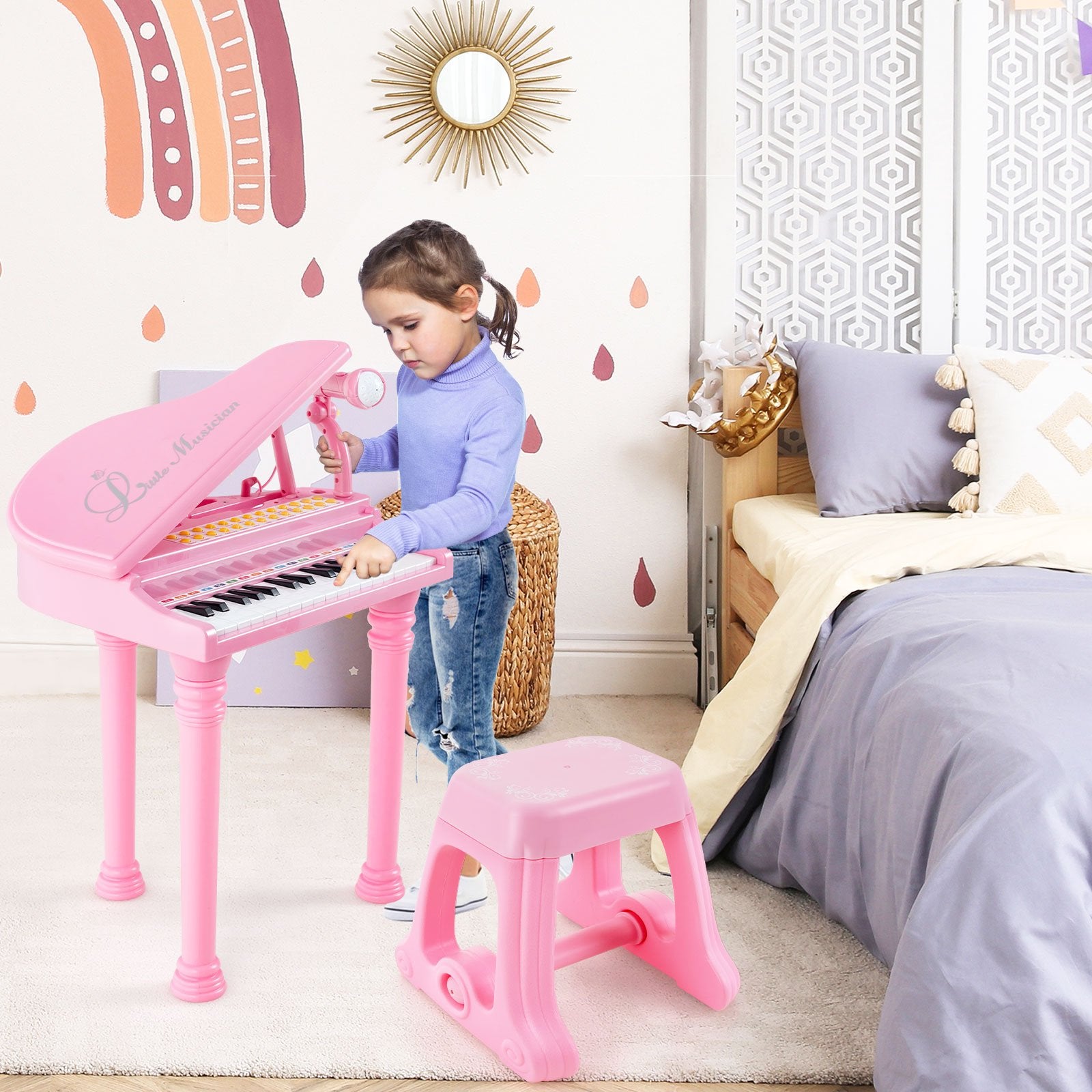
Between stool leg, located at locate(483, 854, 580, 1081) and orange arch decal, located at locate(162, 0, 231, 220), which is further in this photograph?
orange arch decal, located at locate(162, 0, 231, 220)

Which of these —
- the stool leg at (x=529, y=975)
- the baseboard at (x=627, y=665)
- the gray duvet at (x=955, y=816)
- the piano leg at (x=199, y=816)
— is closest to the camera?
the gray duvet at (x=955, y=816)

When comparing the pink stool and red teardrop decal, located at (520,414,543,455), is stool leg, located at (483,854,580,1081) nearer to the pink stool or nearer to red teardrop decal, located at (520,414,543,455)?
the pink stool

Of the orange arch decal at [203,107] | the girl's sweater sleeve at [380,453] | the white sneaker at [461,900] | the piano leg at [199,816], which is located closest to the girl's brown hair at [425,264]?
the girl's sweater sleeve at [380,453]

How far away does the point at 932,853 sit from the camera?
4.44ft

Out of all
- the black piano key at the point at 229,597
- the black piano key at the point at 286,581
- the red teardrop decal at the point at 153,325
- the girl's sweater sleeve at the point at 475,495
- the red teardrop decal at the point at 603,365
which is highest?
the red teardrop decal at the point at 153,325

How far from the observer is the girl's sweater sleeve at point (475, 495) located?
166 cm

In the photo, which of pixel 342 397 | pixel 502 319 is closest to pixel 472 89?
pixel 502 319

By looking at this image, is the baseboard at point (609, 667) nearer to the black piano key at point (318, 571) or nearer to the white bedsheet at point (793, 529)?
the white bedsheet at point (793, 529)

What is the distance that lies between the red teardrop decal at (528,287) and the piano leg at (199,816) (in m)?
1.49

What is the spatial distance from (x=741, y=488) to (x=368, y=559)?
133 centimetres

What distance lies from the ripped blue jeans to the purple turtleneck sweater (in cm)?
4

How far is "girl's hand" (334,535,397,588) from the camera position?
1.61 m

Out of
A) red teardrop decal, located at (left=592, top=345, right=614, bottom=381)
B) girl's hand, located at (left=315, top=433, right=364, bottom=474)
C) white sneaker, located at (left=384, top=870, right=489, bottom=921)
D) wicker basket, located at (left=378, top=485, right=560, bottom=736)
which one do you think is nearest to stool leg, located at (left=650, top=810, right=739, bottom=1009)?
white sneaker, located at (left=384, top=870, right=489, bottom=921)

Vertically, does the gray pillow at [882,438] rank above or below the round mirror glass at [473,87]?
below
